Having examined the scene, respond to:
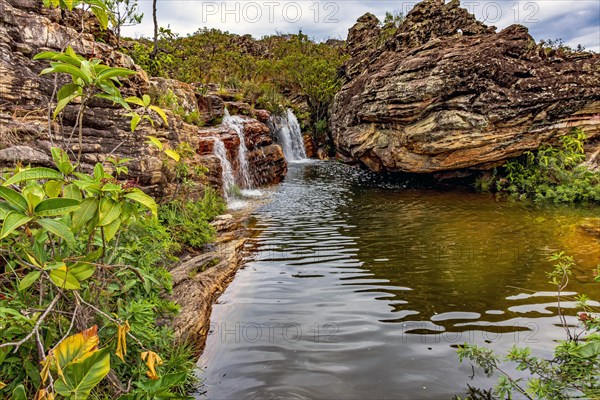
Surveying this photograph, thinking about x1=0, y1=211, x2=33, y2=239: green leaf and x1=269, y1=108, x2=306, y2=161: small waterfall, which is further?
x1=269, y1=108, x2=306, y2=161: small waterfall

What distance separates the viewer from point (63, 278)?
6.37ft

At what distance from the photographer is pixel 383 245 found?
8.14 meters

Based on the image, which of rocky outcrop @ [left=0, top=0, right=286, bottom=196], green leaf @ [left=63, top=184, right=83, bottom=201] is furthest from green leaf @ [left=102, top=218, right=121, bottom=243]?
rocky outcrop @ [left=0, top=0, right=286, bottom=196]

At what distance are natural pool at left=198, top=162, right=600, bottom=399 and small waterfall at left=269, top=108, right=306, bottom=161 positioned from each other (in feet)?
45.0

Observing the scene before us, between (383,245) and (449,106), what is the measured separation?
8265mm

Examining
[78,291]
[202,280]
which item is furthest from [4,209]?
[202,280]

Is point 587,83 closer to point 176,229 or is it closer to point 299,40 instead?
point 176,229

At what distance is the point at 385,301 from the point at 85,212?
182 inches

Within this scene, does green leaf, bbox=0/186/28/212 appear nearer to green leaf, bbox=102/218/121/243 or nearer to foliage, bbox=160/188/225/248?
green leaf, bbox=102/218/121/243

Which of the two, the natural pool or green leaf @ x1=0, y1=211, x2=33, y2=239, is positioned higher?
green leaf @ x1=0, y1=211, x2=33, y2=239

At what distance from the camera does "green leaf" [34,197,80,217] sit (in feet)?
5.74

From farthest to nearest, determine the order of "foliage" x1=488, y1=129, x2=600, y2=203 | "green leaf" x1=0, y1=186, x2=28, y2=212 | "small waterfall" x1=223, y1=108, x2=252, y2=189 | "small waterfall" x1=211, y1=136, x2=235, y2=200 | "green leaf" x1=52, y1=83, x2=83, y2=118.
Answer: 1. "small waterfall" x1=223, y1=108, x2=252, y2=189
2. "small waterfall" x1=211, y1=136, x2=235, y2=200
3. "foliage" x1=488, y1=129, x2=600, y2=203
4. "green leaf" x1=52, y1=83, x2=83, y2=118
5. "green leaf" x1=0, y1=186, x2=28, y2=212

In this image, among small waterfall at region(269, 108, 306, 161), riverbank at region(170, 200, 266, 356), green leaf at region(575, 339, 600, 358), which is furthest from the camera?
small waterfall at region(269, 108, 306, 161)

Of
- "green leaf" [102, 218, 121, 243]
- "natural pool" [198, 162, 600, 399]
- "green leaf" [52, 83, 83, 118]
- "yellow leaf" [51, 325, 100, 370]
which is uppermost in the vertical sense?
"green leaf" [52, 83, 83, 118]
